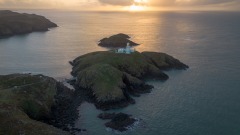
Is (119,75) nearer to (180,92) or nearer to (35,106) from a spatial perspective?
(180,92)

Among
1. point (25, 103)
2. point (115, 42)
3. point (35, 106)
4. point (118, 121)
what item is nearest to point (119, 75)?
point (118, 121)

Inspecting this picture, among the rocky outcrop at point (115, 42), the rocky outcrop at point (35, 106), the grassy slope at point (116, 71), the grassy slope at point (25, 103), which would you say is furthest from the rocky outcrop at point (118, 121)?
the rocky outcrop at point (115, 42)

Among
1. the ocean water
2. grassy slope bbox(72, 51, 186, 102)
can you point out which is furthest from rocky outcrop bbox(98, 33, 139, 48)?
grassy slope bbox(72, 51, 186, 102)

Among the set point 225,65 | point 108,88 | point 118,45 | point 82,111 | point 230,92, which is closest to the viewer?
point 82,111

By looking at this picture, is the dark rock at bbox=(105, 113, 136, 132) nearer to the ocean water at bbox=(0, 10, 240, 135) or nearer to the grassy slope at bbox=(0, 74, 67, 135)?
the ocean water at bbox=(0, 10, 240, 135)

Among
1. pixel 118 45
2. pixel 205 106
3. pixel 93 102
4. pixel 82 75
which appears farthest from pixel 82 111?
pixel 118 45

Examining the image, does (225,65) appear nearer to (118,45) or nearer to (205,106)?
(205,106)
